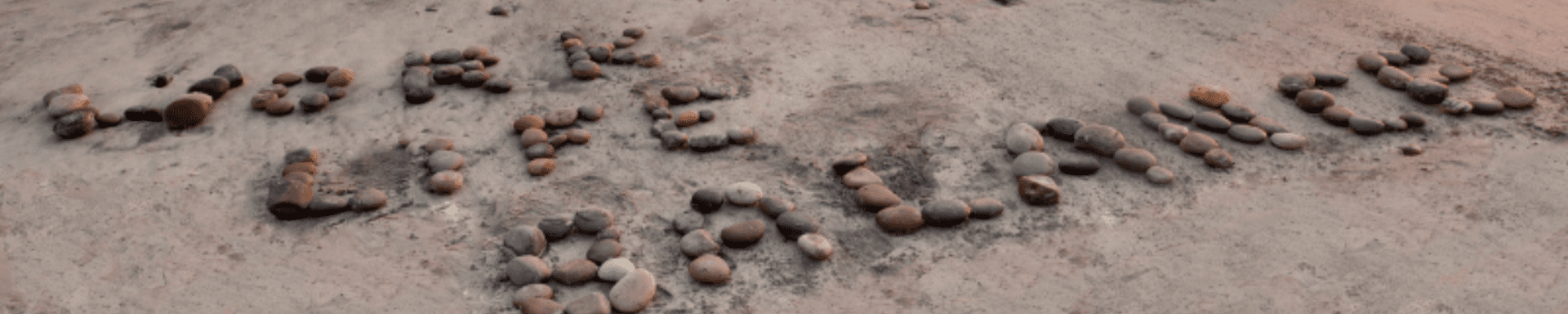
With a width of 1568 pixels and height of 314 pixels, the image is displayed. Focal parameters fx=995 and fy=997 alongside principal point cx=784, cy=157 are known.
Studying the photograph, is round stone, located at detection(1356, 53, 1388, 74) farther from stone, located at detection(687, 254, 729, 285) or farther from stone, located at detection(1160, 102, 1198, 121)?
stone, located at detection(687, 254, 729, 285)

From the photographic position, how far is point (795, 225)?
2.47 meters

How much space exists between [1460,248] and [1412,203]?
0.24 meters

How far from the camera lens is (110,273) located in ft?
7.61

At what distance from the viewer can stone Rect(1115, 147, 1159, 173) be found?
2777mm

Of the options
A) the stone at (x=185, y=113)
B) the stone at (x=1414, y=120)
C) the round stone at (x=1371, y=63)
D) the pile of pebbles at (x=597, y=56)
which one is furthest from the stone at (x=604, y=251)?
the round stone at (x=1371, y=63)

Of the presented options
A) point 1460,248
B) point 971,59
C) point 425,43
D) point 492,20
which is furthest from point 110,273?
point 1460,248

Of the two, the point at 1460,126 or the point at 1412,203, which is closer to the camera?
the point at 1412,203

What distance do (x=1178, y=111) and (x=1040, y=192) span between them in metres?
0.80

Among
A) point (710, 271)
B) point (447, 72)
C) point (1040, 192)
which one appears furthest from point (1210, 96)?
point (447, 72)

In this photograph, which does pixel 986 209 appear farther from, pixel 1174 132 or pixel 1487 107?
pixel 1487 107

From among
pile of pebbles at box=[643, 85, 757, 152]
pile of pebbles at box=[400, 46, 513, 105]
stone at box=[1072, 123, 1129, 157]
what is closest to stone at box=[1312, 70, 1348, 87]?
stone at box=[1072, 123, 1129, 157]

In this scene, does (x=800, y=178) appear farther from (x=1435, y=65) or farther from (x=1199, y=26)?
(x=1435, y=65)

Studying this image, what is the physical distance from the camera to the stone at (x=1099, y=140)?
2.87 meters

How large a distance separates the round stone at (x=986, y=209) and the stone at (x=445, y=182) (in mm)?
1390
